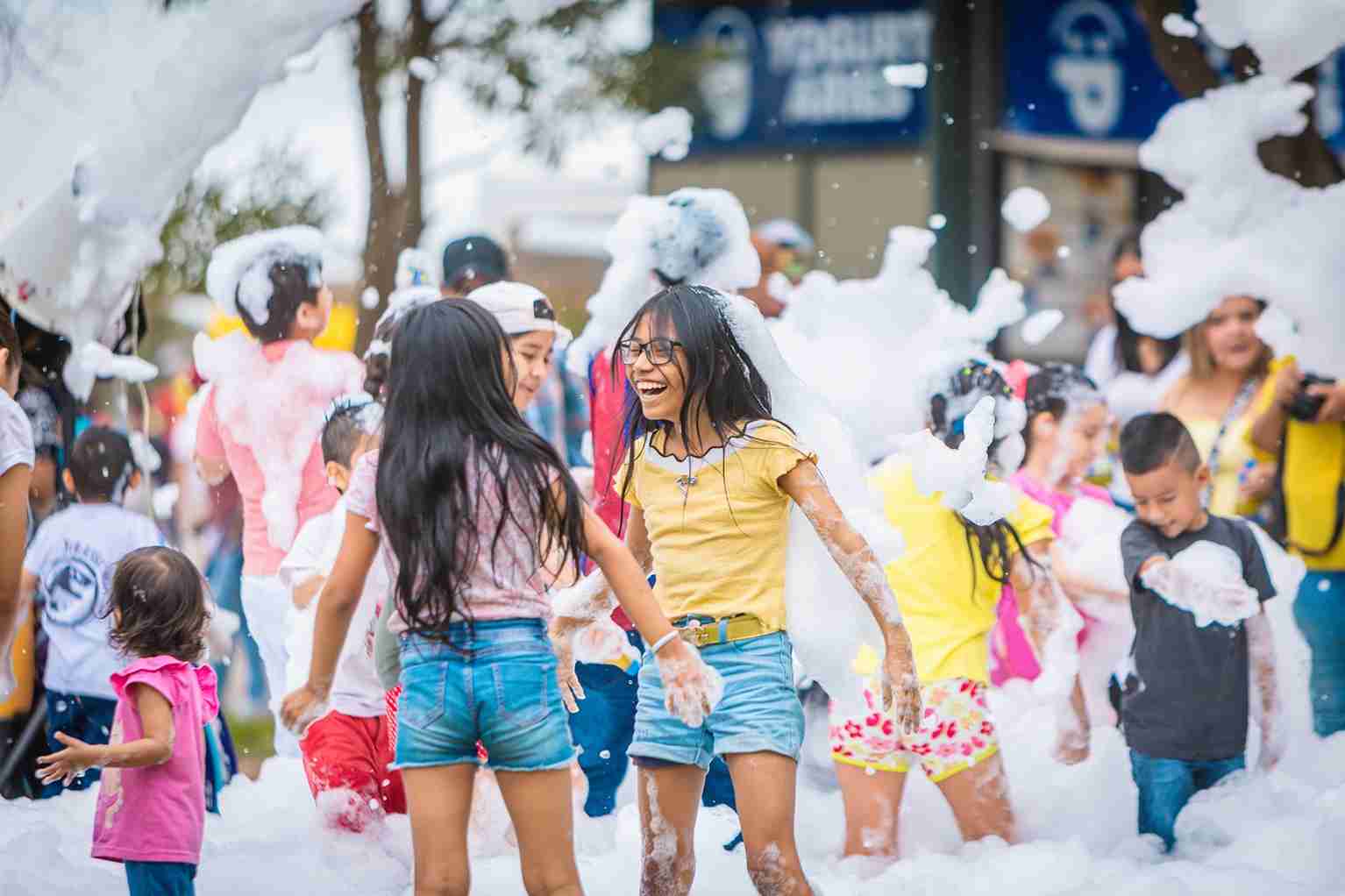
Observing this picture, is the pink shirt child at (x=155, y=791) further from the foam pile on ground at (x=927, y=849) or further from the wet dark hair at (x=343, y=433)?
the wet dark hair at (x=343, y=433)

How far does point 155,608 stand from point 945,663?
1713 millimetres

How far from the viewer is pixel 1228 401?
512cm

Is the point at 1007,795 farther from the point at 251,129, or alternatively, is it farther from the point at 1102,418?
the point at 251,129

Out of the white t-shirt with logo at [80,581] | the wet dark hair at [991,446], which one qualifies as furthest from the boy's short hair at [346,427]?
the wet dark hair at [991,446]

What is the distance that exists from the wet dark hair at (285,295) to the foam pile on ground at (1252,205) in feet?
7.68

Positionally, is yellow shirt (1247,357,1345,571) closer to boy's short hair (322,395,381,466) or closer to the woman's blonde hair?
the woman's blonde hair

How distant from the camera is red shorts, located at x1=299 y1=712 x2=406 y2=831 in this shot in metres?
3.78

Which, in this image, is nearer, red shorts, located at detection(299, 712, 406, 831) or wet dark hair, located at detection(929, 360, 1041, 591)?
red shorts, located at detection(299, 712, 406, 831)

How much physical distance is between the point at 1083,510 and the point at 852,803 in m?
1.21

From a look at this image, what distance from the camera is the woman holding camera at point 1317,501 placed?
183 inches

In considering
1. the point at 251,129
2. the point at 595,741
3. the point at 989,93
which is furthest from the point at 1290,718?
the point at 989,93

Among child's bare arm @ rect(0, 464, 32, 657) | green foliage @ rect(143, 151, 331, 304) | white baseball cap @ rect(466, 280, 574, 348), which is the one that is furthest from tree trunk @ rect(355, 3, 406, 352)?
child's bare arm @ rect(0, 464, 32, 657)

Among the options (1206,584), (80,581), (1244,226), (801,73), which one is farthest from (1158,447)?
(801,73)

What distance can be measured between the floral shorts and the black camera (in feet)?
4.88
